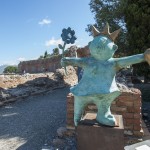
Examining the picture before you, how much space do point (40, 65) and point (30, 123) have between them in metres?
14.8

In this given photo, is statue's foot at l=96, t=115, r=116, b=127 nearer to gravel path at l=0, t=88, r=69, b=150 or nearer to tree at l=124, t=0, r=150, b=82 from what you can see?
gravel path at l=0, t=88, r=69, b=150

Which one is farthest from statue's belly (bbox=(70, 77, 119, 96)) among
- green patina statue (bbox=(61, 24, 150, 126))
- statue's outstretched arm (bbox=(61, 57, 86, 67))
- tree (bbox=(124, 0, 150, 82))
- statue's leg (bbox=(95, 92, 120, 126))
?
tree (bbox=(124, 0, 150, 82))

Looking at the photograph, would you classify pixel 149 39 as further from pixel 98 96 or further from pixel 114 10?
pixel 98 96

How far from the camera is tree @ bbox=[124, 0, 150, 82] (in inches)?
337

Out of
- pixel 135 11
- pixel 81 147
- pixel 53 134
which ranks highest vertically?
pixel 135 11

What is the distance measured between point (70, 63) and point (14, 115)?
3979 mm

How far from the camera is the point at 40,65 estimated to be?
20.2 metres

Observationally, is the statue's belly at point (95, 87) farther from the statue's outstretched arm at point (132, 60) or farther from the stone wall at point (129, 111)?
the stone wall at point (129, 111)

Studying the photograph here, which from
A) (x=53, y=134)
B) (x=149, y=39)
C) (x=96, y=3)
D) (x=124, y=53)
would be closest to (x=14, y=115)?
(x=53, y=134)

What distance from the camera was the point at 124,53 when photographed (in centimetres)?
1069

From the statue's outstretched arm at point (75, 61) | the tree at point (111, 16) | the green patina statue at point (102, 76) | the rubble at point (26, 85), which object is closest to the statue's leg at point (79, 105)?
the green patina statue at point (102, 76)

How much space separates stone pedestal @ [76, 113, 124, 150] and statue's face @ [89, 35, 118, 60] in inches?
31.9

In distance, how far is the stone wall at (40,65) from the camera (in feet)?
61.1

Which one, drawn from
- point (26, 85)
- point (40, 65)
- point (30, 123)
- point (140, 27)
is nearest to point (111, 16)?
point (140, 27)
